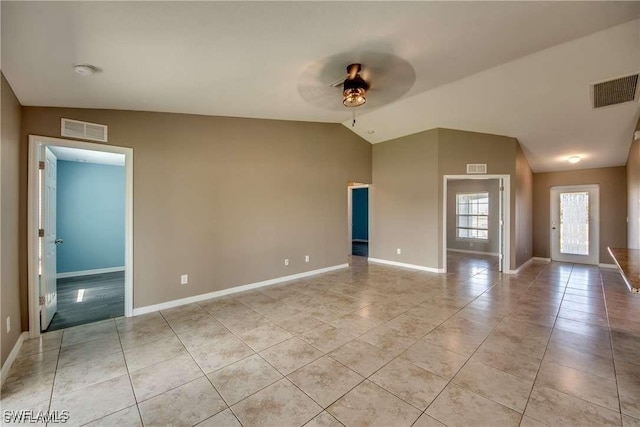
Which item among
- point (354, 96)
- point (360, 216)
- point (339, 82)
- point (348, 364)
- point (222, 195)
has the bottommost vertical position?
point (348, 364)

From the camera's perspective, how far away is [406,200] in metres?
6.04

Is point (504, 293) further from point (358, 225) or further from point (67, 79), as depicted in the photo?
point (358, 225)

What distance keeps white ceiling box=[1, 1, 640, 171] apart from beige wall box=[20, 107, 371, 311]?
1.04 ft

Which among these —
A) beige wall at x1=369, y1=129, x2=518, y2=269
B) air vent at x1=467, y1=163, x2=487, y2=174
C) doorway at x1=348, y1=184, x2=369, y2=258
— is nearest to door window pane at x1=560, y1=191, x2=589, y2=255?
beige wall at x1=369, y1=129, x2=518, y2=269

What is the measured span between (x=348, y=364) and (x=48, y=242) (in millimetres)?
3678

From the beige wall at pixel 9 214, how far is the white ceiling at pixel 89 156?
233 centimetres

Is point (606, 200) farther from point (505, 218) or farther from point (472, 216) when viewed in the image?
point (505, 218)

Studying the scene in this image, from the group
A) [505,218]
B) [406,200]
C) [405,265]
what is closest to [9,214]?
[406,200]

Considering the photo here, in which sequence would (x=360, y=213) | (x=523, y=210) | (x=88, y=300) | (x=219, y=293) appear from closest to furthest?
1. (x=88, y=300)
2. (x=219, y=293)
3. (x=523, y=210)
4. (x=360, y=213)

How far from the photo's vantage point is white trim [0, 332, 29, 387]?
2.10m

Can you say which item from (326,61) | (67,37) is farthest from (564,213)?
(67,37)

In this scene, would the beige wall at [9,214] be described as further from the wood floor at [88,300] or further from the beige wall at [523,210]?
the beige wall at [523,210]

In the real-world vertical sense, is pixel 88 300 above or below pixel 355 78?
below

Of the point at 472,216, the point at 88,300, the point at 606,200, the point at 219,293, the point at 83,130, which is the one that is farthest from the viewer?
the point at 472,216
